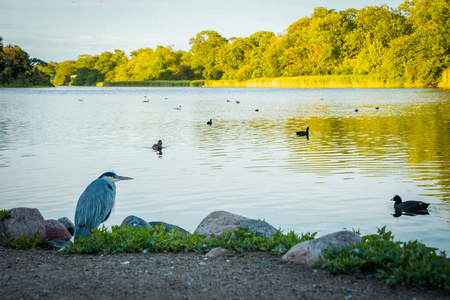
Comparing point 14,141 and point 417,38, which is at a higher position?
point 417,38

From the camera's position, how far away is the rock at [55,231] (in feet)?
25.5

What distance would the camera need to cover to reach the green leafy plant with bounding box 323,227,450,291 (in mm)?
4664

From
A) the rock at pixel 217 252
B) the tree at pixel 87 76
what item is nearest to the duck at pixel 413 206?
Answer: the rock at pixel 217 252

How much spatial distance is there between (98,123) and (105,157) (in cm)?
1433

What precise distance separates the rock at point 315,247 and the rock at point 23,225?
3722mm

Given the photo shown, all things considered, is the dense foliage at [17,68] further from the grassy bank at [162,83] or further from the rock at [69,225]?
the rock at [69,225]

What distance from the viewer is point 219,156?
1656 centimetres

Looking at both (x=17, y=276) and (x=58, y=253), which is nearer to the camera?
(x=17, y=276)

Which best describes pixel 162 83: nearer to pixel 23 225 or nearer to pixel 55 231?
pixel 55 231

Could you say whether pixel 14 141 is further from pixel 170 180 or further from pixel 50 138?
pixel 170 180

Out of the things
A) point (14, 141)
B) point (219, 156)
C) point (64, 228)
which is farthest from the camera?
point (14, 141)

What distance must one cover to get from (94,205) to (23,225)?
51.1 inches

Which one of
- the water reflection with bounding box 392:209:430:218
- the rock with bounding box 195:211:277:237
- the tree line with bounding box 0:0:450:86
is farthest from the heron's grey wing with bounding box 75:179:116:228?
the tree line with bounding box 0:0:450:86

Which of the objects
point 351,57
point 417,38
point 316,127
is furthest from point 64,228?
point 351,57
